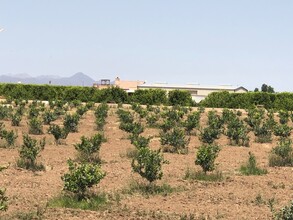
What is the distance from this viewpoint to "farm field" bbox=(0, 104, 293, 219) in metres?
9.79

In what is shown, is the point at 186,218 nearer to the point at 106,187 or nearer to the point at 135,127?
the point at 106,187

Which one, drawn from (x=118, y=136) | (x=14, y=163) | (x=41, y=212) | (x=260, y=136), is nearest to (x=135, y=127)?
(x=118, y=136)

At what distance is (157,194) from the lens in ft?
38.1

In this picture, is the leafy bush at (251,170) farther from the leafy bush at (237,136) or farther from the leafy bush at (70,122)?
the leafy bush at (70,122)

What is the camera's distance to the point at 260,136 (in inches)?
899

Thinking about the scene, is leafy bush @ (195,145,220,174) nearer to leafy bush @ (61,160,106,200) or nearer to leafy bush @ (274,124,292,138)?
leafy bush @ (61,160,106,200)

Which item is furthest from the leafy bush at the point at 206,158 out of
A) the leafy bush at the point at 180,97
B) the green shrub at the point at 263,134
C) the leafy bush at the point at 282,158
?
the leafy bush at the point at 180,97

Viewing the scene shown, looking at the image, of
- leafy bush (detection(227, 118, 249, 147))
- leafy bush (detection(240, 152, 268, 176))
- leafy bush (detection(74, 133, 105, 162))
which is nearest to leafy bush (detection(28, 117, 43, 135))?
leafy bush (detection(74, 133, 105, 162))

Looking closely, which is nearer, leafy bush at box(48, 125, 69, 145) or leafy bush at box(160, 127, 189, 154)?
leafy bush at box(160, 127, 189, 154)

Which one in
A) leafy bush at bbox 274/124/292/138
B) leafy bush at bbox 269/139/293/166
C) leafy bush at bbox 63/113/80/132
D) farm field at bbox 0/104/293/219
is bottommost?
farm field at bbox 0/104/293/219

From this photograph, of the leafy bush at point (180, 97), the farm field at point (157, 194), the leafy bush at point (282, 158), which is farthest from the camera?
the leafy bush at point (180, 97)

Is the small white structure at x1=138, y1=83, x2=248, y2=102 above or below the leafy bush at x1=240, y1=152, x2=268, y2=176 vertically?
above

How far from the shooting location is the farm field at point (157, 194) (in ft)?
32.1

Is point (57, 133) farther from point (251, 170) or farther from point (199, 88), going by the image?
point (199, 88)
